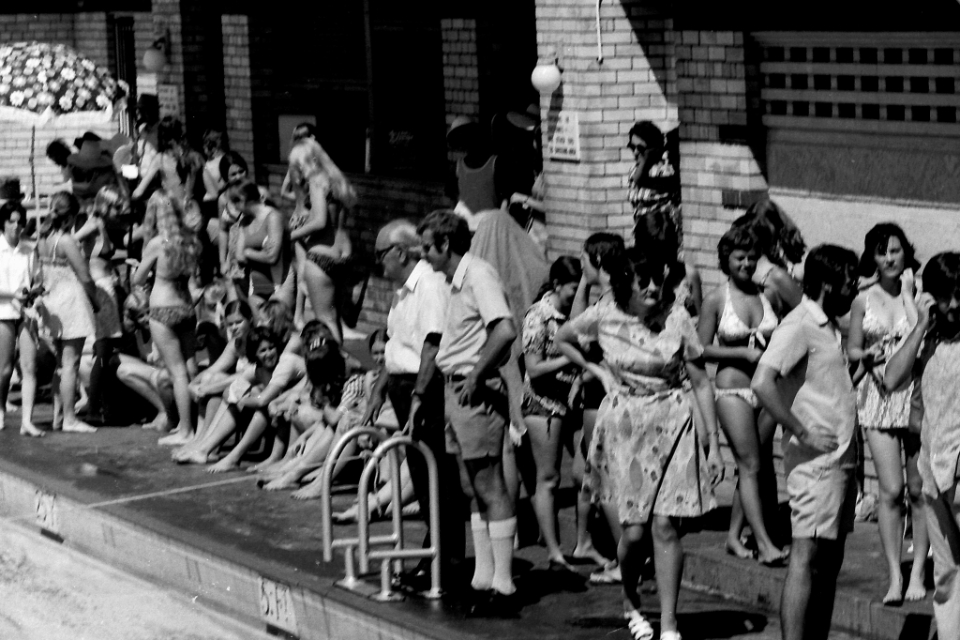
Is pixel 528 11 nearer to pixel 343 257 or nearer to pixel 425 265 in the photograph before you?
pixel 343 257

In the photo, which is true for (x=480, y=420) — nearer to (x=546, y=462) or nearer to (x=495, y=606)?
(x=546, y=462)

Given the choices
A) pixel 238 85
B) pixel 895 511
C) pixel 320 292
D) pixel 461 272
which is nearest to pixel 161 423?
pixel 320 292

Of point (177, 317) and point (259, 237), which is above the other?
point (259, 237)

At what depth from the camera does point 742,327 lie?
8.89 m

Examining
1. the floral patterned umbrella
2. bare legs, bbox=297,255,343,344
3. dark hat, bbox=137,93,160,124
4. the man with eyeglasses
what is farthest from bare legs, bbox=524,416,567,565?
dark hat, bbox=137,93,160,124

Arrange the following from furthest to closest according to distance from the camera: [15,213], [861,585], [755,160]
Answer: [15,213] → [755,160] → [861,585]

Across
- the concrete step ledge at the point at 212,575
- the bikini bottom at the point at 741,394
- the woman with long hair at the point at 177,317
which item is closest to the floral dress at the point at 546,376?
the bikini bottom at the point at 741,394

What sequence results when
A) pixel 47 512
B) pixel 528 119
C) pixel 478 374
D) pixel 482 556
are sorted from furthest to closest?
1. pixel 528 119
2. pixel 47 512
3. pixel 482 556
4. pixel 478 374

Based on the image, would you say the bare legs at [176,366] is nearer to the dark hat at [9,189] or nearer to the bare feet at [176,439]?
the bare feet at [176,439]

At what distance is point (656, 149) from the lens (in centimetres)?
1149

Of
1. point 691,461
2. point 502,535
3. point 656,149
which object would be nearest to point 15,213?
point 656,149

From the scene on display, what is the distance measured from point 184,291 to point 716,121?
13.5 ft

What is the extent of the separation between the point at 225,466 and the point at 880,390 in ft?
17.4

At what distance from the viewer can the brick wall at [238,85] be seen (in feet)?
62.7
